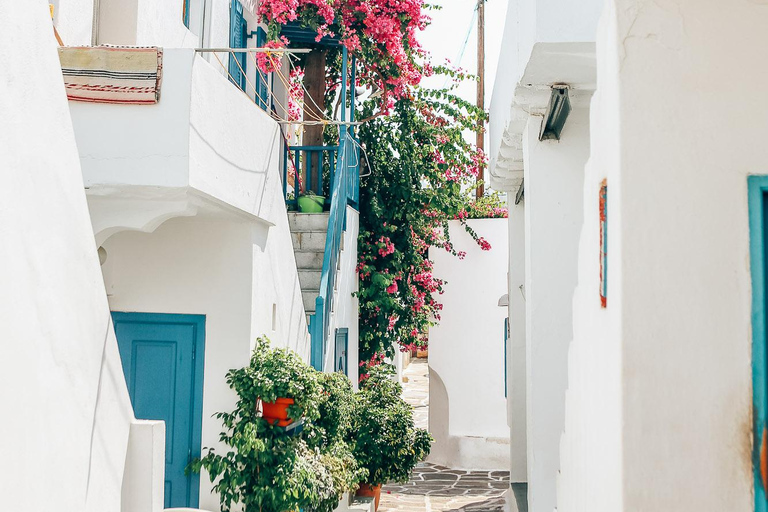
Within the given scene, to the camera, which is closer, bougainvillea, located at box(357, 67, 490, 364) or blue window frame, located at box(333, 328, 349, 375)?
blue window frame, located at box(333, 328, 349, 375)

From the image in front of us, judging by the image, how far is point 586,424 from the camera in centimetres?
340

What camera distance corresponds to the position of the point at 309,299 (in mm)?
8891

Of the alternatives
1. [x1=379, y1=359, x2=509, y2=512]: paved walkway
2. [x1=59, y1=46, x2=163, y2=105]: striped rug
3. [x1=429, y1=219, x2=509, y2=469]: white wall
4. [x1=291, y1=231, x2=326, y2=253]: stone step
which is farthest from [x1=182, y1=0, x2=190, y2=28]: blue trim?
[x1=379, y1=359, x2=509, y2=512]: paved walkway

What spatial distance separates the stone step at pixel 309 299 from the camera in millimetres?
8781

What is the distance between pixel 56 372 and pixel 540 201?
3495mm

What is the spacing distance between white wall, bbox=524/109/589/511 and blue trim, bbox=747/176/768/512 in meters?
2.92

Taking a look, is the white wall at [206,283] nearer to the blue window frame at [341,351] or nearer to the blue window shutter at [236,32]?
the blue window frame at [341,351]

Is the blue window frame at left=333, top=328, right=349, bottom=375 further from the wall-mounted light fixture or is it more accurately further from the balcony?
the wall-mounted light fixture

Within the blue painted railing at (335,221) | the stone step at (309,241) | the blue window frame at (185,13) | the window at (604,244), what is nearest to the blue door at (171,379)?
the blue painted railing at (335,221)

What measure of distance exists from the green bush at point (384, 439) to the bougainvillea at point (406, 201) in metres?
2.05

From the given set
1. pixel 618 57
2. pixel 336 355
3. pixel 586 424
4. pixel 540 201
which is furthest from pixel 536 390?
pixel 336 355

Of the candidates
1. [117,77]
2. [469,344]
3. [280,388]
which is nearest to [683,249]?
[117,77]

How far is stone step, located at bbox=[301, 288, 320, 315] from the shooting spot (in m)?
8.78

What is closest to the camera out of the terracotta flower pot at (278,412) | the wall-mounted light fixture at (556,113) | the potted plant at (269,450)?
the wall-mounted light fixture at (556,113)
